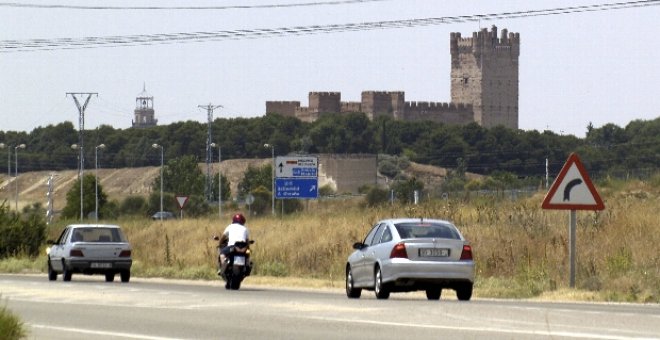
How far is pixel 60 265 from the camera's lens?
38.5 metres

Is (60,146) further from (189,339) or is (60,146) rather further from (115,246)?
(189,339)

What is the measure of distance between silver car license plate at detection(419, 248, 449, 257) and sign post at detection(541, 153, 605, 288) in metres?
2.90

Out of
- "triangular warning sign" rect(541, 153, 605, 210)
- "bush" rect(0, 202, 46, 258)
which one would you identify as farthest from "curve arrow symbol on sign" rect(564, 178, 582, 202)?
"bush" rect(0, 202, 46, 258)

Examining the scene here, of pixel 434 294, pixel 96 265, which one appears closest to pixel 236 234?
pixel 434 294

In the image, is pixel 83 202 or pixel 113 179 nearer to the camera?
pixel 83 202

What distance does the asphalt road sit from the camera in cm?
1795

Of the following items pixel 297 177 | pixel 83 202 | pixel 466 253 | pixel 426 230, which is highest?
pixel 297 177

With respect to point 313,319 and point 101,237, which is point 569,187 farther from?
point 101,237

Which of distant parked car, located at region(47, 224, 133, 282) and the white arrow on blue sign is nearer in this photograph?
distant parked car, located at region(47, 224, 133, 282)

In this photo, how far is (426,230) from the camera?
27.1 m

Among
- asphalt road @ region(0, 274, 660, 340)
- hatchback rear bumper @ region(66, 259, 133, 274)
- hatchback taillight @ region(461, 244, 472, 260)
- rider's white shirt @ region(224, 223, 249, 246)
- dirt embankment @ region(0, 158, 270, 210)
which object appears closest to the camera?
asphalt road @ region(0, 274, 660, 340)

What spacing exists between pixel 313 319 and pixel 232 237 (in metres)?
11.8

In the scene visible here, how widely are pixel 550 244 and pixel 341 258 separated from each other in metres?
7.47

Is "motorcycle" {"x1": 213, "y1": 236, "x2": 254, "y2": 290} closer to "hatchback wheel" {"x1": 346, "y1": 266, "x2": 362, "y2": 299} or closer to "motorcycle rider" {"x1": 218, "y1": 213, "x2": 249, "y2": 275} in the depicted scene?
"motorcycle rider" {"x1": 218, "y1": 213, "x2": 249, "y2": 275}
